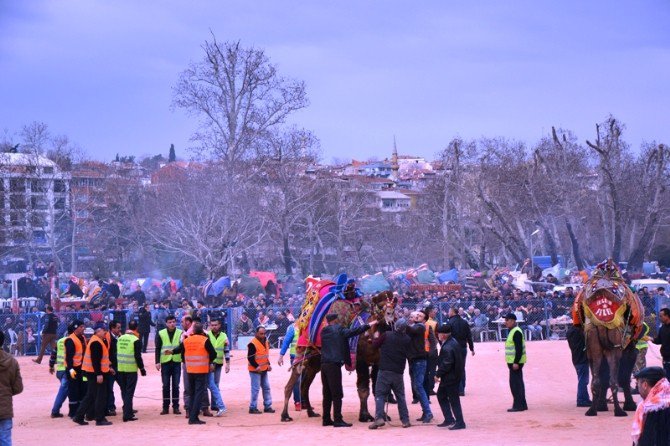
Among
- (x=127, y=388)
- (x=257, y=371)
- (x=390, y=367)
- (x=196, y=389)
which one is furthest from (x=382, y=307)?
(x=127, y=388)

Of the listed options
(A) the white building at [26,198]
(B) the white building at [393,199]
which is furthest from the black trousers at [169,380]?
(B) the white building at [393,199]

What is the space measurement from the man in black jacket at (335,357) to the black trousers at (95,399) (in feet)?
12.1

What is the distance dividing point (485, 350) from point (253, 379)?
1441 cm

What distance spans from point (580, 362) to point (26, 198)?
143 feet

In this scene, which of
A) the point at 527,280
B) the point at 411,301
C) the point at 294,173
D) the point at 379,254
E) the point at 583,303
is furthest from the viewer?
the point at 379,254

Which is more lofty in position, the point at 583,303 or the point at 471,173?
the point at 471,173

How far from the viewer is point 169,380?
700 inches

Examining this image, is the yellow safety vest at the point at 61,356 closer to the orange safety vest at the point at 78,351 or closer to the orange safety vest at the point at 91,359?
the orange safety vest at the point at 78,351

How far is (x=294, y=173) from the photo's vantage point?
178 ft

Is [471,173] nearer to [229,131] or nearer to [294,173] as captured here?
[294,173]

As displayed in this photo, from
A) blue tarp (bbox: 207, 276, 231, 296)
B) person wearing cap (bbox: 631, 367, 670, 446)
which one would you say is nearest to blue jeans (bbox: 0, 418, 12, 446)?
person wearing cap (bbox: 631, 367, 670, 446)

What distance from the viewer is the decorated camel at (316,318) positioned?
1631cm

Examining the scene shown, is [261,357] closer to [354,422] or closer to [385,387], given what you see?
[354,422]

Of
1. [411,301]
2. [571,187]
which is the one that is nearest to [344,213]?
[571,187]
